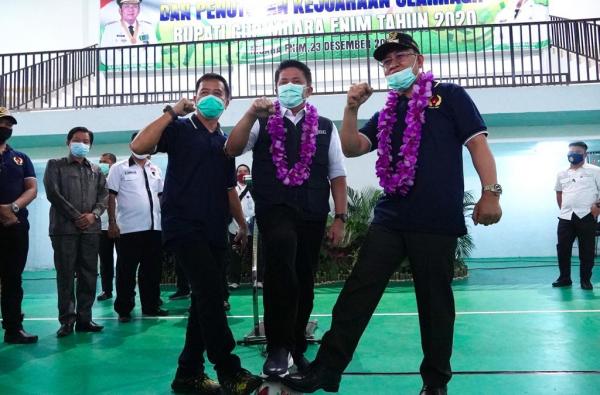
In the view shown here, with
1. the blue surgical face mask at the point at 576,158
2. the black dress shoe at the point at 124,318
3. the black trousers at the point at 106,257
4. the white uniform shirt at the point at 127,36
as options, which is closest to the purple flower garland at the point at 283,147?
the black dress shoe at the point at 124,318

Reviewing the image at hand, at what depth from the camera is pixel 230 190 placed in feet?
9.10

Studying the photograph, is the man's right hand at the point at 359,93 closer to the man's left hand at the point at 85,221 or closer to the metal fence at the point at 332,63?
the man's left hand at the point at 85,221

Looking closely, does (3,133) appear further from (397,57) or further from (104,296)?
(397,57)

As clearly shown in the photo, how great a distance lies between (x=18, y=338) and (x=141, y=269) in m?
1.23

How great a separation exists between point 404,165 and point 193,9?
10614mm

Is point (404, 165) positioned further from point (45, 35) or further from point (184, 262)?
point (45, 35)

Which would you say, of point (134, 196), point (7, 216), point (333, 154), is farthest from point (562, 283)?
point (7, 216)

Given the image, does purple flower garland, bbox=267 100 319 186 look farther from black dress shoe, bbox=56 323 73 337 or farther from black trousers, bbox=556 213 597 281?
black trousers, bbox=556 213 597 281

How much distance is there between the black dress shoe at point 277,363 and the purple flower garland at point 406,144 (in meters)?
0.90

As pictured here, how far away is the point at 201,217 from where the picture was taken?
2.43 meters

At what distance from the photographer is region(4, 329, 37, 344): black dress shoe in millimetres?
3693

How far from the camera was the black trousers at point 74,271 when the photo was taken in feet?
13.0

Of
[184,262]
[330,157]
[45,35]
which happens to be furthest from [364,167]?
[45,35]

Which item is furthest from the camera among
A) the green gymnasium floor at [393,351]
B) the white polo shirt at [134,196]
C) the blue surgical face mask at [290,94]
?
the white polo shirt at [134,196]
